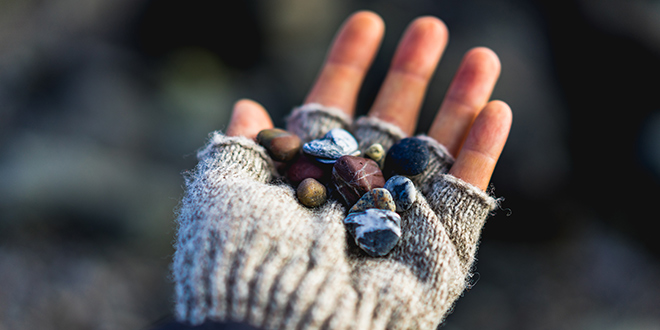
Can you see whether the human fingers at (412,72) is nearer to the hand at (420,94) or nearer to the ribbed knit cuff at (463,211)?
the hand at (420,94)

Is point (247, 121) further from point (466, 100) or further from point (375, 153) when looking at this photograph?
point (466, 100)

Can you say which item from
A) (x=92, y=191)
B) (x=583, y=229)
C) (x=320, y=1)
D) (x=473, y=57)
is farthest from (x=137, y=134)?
(x=583, y=229)

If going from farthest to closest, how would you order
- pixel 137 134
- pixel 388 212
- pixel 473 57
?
pixel 137 134
pixel 473 57
pixel 388 212

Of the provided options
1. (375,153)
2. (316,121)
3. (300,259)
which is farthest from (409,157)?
(300,259)

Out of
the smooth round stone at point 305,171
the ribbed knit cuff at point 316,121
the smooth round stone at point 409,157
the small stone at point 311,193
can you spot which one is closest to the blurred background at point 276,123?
the ribbed knit cuff at point 316,121

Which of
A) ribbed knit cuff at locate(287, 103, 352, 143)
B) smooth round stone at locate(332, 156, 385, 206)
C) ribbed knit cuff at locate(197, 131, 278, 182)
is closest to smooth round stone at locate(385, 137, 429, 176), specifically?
smooth round stone at locate(332, 156, 385, 206)

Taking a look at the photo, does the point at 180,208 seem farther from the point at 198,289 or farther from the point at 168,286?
the point at 168,286
